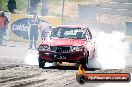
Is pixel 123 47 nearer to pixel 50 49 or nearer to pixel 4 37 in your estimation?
pixel 4 37

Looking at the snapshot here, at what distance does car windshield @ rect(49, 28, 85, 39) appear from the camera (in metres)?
15.0

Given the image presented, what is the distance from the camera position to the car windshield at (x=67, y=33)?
15047 mm

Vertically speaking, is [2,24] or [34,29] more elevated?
[2,24]

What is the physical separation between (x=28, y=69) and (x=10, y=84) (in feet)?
11.0

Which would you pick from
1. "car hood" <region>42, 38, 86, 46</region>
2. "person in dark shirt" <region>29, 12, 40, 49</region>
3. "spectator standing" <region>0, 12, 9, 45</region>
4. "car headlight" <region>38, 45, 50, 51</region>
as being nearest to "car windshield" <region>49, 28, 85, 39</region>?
"car hood" <region>42, 38, 86, 46</region>

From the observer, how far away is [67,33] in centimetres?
1522

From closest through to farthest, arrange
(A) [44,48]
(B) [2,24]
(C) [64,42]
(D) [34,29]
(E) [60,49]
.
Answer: (E) [60,49], (A) [44,48], (C) [64,42], (D) [34,29], (B) [2,24]

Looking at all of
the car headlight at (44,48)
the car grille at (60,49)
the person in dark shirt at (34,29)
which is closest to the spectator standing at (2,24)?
the person in dark shirt at (34,29)

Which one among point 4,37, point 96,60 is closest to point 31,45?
point 4,37

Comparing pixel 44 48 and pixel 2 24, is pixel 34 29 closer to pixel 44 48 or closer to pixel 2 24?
pixel 2 24

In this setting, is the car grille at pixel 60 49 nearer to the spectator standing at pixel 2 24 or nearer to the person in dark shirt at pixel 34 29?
the person in dark shirt at pixel 34 29

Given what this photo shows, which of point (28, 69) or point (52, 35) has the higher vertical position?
point (52, 35)

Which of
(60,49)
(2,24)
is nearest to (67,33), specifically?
(60,49)

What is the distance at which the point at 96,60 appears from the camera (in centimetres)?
1666
